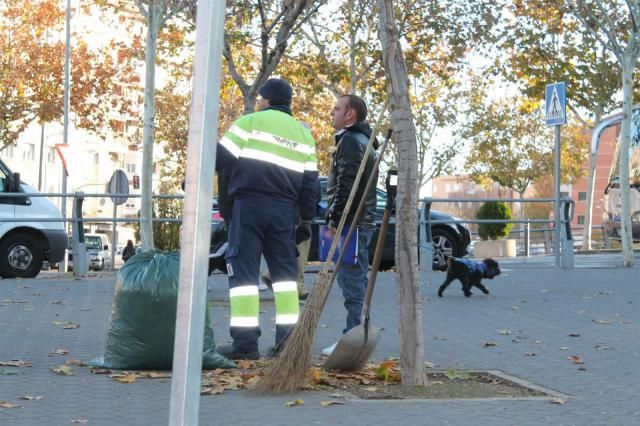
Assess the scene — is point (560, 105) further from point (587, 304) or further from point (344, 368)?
point (344, 368)

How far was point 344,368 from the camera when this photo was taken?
759 centimetres

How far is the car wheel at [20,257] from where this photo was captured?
1805 cm

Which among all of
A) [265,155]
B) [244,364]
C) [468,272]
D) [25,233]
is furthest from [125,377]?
[25,233]

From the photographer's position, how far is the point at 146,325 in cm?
757

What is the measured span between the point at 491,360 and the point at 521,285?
6.74 metres

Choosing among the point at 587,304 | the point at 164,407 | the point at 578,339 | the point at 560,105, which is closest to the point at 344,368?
the point at 164,407

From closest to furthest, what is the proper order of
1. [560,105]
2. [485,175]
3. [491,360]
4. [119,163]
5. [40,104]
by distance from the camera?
[491,360] < [560,105] < [40,104] < [485,175] < [119,163]

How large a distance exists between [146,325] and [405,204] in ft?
5.88

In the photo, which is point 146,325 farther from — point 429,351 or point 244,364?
point 429,351

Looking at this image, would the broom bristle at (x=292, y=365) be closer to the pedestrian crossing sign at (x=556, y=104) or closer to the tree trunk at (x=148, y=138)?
the tree trunk at (x=148, y=138)

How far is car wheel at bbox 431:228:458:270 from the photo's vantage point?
1848 cm

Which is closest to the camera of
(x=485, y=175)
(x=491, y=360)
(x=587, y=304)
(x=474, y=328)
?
(x=491, y=360)

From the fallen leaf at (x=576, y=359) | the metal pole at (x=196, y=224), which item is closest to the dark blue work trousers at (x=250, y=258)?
the fallen leaf at (x=576, y=359)

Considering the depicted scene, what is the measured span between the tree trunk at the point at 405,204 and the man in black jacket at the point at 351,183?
4.30ft
